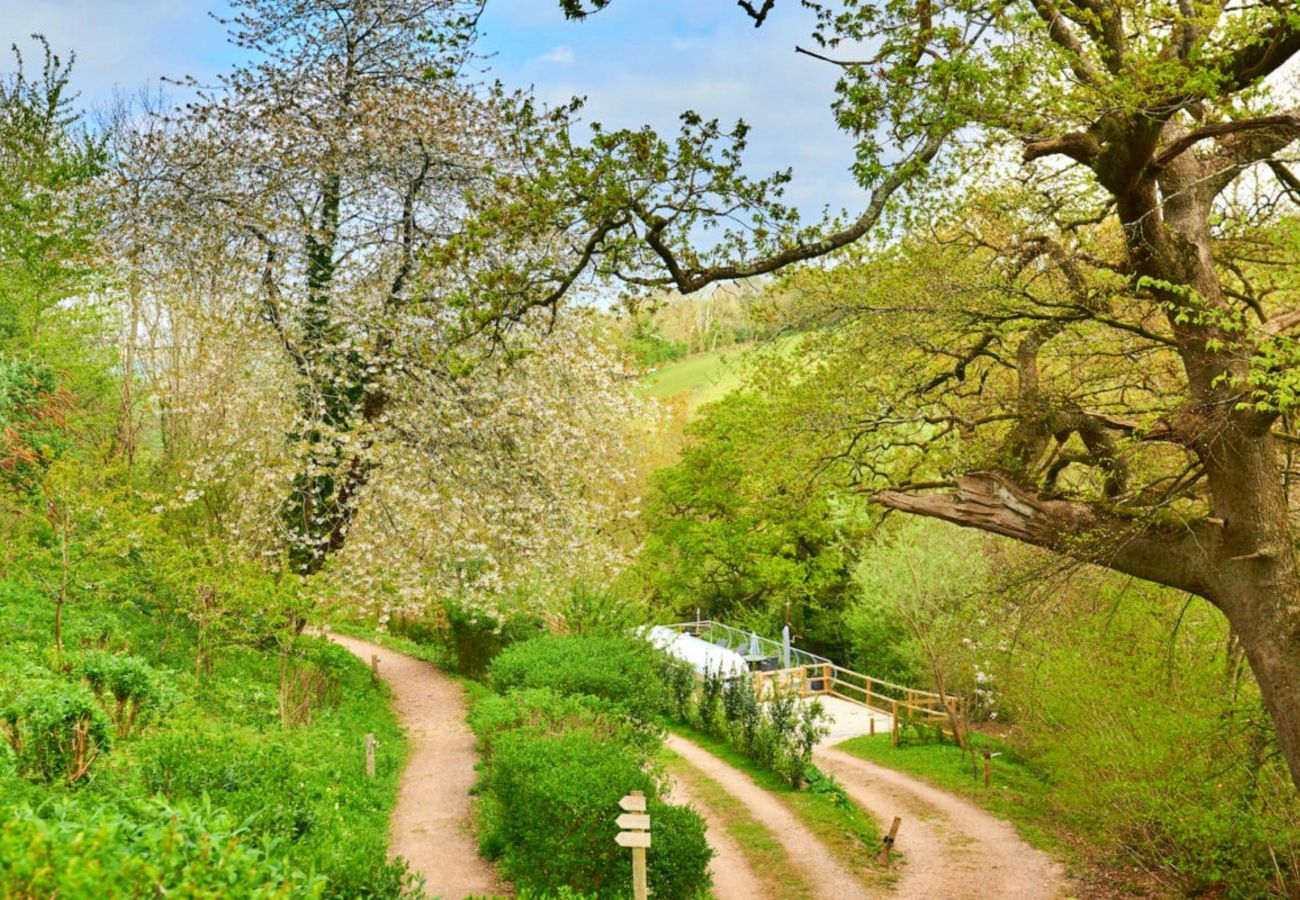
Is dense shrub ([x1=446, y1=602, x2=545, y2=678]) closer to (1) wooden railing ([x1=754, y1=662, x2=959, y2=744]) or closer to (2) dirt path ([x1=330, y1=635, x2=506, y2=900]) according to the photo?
(2) dirt path ([x1=330, y1=635, x2=506, y2=900])

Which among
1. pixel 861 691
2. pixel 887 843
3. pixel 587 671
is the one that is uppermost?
pixel 587 671

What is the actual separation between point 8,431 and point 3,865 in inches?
582

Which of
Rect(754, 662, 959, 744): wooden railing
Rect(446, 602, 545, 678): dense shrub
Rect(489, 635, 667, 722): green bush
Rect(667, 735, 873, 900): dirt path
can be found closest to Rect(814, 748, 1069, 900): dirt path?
Rect(667, 735, 873, 900): dirt path

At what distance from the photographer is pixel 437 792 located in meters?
13.4

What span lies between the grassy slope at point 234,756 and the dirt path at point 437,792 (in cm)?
35

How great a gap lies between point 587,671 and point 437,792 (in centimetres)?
266

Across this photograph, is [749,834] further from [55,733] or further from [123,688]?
[55,733]

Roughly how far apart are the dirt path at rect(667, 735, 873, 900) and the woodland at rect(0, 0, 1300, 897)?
53 centimetres

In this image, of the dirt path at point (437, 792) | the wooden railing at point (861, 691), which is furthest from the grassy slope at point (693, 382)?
the dirt path at point (437, 792)

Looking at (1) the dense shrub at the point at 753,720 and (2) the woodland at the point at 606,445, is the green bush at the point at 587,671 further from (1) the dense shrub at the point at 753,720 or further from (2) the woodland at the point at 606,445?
(1) the dense shrub at the point at 753,720

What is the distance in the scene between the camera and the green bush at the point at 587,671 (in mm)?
13914

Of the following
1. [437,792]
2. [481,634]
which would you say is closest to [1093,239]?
[437,792]

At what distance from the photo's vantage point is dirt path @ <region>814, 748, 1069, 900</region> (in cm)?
1230

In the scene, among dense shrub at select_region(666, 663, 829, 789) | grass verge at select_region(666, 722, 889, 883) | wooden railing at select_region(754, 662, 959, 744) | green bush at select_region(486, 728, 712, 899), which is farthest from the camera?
wooden railing at select_region(754, 662, 959, 744)
